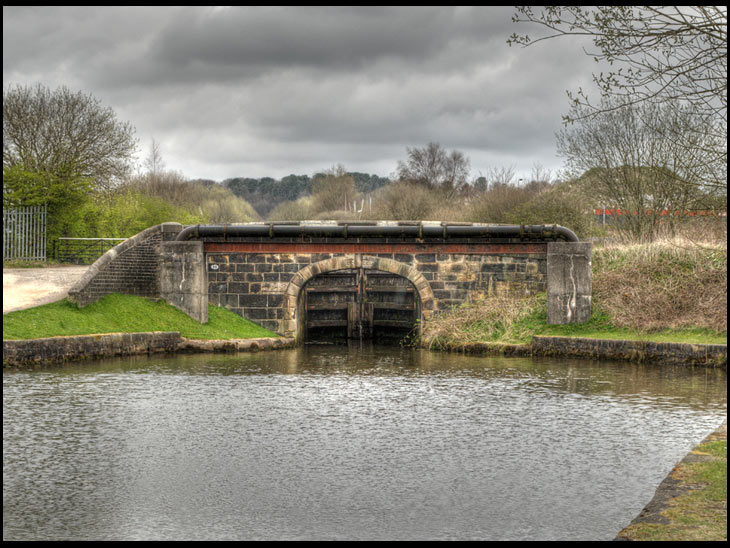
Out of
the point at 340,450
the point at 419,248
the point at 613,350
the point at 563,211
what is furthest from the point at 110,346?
the point at 563,211

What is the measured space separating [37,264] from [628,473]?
21743 mm

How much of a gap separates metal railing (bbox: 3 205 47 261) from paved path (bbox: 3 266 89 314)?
2.26 metres

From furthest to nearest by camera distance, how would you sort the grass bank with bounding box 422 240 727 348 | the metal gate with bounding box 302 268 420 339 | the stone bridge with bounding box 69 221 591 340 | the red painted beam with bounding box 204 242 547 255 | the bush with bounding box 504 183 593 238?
the bush with bounding box 504 183 593 238 < the metal gate with bounding box 302 268 420 339 < the red painted beam with bounding box 204 242 547 255 < the stone bridge with bounding box 69 221 591 340 < the grass bank with bounding box 422 240 727 348

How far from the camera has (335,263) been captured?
21766mm

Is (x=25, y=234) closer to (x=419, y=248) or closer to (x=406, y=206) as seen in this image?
(x=419, y=248)

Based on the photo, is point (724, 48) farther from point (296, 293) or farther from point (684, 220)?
point (684, 220)

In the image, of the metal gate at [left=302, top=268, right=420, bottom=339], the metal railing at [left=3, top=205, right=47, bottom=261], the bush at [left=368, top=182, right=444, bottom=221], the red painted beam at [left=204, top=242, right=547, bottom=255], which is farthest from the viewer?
the bush at [left=368, top=182, right=444, bottom=221]

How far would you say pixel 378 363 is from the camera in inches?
733

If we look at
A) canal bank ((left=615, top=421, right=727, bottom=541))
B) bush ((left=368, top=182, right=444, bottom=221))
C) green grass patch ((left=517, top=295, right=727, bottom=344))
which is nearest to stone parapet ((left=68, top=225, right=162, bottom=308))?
green grass patch ((left=517, top=295, right=727, bottom=344))

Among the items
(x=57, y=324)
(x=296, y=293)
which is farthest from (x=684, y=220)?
(x=57, y=324)

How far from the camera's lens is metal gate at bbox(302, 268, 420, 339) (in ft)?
89.3

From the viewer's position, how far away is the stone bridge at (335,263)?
21141 mm

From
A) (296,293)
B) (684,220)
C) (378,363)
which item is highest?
(684,220)

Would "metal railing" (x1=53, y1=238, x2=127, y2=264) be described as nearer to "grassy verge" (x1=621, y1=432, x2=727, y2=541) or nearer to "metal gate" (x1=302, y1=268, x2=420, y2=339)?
"metal gate" (x1=302, y1=268, x2=420, y2=339)
